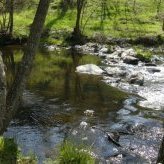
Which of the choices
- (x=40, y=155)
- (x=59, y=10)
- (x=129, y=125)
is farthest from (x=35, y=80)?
(x=59, y=10)

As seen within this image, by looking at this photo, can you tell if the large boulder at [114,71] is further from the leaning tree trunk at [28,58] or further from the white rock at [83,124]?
the leaning tree trunk at [28,58]

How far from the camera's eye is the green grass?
5922 centimetres

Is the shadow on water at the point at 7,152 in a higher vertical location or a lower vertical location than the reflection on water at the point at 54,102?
higher

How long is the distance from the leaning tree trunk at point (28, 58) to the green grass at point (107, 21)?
1639 inches

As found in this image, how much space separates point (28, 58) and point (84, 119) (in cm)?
1101

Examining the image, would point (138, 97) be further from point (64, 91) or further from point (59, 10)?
point (59, 10)

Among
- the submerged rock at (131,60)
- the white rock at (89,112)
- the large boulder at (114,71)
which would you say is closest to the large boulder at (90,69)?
the large boulder at (114,71)

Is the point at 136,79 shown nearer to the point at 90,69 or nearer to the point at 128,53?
the point at 90,69

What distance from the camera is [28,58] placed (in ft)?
50.3

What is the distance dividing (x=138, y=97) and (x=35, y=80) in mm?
8943

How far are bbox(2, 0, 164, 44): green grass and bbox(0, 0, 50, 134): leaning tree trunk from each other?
137 feet

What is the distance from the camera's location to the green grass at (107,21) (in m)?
59.2

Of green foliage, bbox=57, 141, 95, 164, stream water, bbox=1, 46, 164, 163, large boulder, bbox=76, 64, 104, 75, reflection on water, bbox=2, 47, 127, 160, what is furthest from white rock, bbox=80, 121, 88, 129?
large boulder, bbox=76, 64, 104, 75

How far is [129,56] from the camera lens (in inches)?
1823
